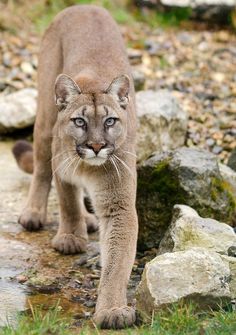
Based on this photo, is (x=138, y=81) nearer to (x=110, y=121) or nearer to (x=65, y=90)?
(x=65, y=90)

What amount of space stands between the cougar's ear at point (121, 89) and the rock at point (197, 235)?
2.91ft

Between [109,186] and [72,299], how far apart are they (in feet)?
2.61

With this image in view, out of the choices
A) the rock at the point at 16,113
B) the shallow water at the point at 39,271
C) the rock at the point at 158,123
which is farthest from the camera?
the rock at the point at 16,113

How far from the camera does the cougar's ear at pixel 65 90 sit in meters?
5.77

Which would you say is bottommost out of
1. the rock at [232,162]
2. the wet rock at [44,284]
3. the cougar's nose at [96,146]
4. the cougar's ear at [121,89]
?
the rock at [232,162]

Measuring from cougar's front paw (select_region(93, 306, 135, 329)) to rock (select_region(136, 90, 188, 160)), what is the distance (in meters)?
2.86

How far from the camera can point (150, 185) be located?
257 inches

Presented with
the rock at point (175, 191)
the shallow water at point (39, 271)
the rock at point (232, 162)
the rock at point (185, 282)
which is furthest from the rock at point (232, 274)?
the rock at point (232, 162)

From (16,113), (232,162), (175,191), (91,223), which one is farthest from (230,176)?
(16,113)

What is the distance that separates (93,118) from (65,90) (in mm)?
368

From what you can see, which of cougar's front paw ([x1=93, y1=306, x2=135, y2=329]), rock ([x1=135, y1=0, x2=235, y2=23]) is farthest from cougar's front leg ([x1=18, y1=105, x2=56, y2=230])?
rock ([x1=135, y1=0, x2=235, y2=23])

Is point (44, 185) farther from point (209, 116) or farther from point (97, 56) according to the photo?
point (209, 116)

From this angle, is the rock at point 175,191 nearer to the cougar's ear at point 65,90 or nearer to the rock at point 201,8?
the cougar's ear at point 65,90

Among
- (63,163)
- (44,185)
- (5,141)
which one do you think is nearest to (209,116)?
(5,141)
